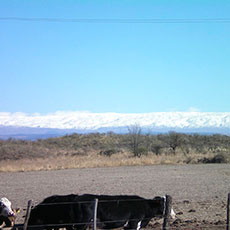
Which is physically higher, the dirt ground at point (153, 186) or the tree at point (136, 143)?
the tree at point (136, 143)

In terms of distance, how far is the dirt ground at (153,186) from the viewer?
1595 cm

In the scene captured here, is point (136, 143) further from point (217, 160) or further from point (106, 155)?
point (217, 160)

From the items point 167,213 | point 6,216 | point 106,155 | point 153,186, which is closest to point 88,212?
point 167,213

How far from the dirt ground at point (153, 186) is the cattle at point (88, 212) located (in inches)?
62.3

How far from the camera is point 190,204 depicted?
17.8 metres

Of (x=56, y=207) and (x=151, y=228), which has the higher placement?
(x=56, y=207)

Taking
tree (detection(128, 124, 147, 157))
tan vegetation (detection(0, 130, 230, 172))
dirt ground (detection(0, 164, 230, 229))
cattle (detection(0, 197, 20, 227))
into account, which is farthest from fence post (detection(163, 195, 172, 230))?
tree (detection(128, 124, 147, 157))

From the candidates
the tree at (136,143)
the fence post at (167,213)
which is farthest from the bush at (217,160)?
the fence post at (167,213)

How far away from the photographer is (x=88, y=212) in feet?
37.7

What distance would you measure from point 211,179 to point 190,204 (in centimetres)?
931

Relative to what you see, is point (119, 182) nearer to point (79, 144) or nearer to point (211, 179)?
point (211, 179)

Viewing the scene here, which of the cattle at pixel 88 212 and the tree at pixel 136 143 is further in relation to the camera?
the tree at pixel 136 143

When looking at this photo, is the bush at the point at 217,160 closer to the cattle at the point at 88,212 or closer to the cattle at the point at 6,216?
the cattle at the point at 88,212

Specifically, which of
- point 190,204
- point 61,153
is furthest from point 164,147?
point 190,204
